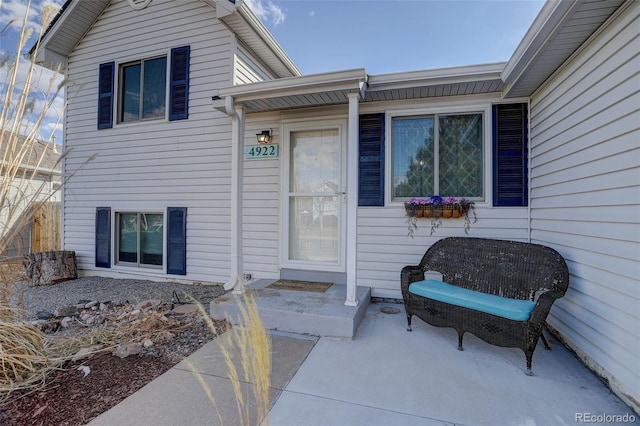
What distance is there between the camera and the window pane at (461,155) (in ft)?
12.3

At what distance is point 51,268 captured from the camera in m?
5.13

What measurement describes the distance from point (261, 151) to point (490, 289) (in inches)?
137

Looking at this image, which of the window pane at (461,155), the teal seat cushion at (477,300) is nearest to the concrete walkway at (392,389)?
the teal seat cushion at (477,300)

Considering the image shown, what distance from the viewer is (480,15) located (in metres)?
5.08

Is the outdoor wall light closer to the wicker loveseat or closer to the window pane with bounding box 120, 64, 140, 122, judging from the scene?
the window pane with bounding box 120, 64, 140, 122

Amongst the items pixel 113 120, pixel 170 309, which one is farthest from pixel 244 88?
pixel 113 120

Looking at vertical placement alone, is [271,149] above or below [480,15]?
below

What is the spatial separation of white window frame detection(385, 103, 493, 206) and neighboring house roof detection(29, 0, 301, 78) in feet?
8.19

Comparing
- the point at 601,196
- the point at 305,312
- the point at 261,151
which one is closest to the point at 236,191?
the point at 261,151

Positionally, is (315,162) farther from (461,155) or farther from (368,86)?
(461,155)

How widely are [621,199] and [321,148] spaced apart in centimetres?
319

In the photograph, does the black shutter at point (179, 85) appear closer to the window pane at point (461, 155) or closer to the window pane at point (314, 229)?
the window pane at point (314, 229)

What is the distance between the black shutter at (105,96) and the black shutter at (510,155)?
20.4 feet

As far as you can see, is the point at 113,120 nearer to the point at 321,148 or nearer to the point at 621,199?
the point at 321,148
